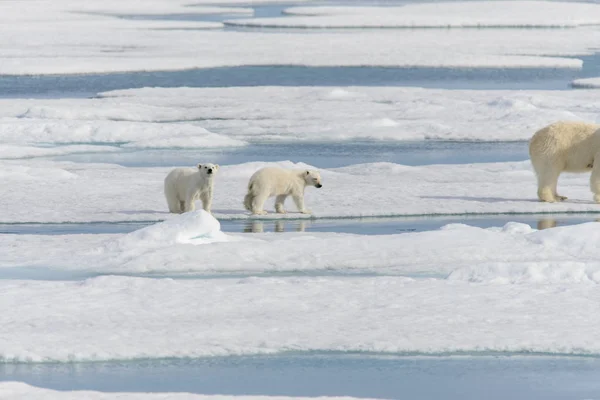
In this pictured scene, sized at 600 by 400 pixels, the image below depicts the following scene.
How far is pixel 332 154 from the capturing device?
15.3m

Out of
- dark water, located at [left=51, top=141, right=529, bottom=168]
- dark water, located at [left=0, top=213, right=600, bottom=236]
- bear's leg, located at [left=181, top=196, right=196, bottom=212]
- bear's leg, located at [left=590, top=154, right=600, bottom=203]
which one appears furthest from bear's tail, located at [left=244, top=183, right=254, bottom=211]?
dark water, located at [left=51, top=141, right=529, bottom=168]

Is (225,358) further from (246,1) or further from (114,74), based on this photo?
(246,1)

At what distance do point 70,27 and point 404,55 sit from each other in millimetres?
12583

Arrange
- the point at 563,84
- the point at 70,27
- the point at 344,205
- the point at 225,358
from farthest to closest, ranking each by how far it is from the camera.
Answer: the point at 70,27 < the point at 563,84 < the point at 344,205 < the point at 225,358

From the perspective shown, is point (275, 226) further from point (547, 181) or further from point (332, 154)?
point (332, 154)

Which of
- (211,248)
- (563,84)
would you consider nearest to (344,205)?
(211,248)

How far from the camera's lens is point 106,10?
45844 mm

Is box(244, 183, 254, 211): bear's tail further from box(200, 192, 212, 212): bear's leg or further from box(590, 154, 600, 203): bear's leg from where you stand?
box(590, 154, 600, 203): bear's leg

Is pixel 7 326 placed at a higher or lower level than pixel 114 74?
lower

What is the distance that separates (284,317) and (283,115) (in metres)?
12.0

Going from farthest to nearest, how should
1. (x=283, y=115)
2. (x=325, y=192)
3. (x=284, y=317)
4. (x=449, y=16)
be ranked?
(x=449, y=16) < (x=283, y=115) < (x=325, y=192) < (x=284, y=317)

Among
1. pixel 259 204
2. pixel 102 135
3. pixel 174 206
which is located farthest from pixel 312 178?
pixel 102 135

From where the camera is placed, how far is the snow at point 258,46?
2686 cm

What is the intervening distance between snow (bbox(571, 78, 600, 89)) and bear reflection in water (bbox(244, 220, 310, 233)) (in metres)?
13.1
